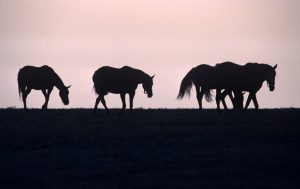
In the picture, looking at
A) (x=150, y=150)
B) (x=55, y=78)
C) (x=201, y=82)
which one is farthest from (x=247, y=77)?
(x=150, y=150)

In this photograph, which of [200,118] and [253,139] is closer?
[253,139]

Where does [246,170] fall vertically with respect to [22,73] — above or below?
below

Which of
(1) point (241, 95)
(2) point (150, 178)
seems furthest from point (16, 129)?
(1) point (241, 95)

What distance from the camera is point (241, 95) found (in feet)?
116

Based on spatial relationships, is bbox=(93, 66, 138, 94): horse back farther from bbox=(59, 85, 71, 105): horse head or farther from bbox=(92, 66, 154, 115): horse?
bbox=(59, 85, 71, 105): horse head

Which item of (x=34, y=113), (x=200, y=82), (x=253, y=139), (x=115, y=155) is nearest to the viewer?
(x=115, y=155)

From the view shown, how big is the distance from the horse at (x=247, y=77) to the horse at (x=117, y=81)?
3596mm

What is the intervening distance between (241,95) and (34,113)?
33.0 ft

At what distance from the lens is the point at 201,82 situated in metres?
Answer: 34.8

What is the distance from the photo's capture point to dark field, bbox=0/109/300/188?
17.6 m

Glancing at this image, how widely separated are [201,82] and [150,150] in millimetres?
13691

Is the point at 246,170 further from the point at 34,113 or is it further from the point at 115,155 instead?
the point at 34,113

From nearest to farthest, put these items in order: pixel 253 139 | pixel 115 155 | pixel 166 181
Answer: pixel 166 181
pixel 115 155
pixel 253 139

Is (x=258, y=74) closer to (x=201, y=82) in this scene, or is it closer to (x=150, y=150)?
(x=201, y=82)
